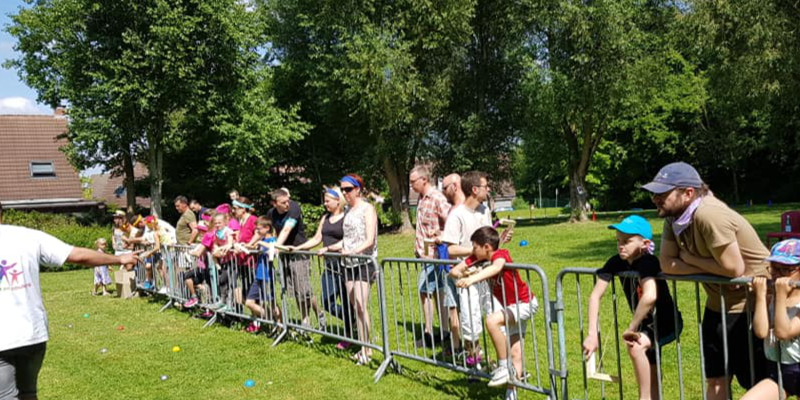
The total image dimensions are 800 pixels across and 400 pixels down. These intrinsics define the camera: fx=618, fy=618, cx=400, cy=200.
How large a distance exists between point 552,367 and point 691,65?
4107 centimetres

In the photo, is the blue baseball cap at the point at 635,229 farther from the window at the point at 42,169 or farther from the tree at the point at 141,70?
the window at the point at 42,169

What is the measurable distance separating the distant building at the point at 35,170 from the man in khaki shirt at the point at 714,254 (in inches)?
1494

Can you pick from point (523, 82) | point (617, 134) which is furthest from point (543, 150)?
point (617, 134)

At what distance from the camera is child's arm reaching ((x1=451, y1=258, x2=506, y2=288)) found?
4.98 metres

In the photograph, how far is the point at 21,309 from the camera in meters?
4.11

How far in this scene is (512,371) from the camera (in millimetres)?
5098

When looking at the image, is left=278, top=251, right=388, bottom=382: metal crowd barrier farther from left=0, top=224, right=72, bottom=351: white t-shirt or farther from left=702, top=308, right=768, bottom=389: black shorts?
left=702, top=308, right=768, bottom=389: black shorts

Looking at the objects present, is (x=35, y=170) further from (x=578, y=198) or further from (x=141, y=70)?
(x=578, y=198)

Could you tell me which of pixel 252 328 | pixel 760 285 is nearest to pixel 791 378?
pixel 760 285

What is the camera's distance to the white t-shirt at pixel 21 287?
4.04 metres

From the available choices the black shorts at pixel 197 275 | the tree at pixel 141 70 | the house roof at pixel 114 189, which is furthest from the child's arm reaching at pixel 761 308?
the house roof at pixel 114 189

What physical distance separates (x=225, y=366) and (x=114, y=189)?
52285 mm

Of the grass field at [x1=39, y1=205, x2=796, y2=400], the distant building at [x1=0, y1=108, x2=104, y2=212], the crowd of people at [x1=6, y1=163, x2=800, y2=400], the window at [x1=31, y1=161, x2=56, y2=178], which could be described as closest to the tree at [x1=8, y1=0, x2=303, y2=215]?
the distant building at [x1=0, y1=108, x2=104, y2=212]

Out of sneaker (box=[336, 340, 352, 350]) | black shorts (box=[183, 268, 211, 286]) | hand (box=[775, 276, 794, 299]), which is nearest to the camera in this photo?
hand (box=[775, 276, 794, 299])
